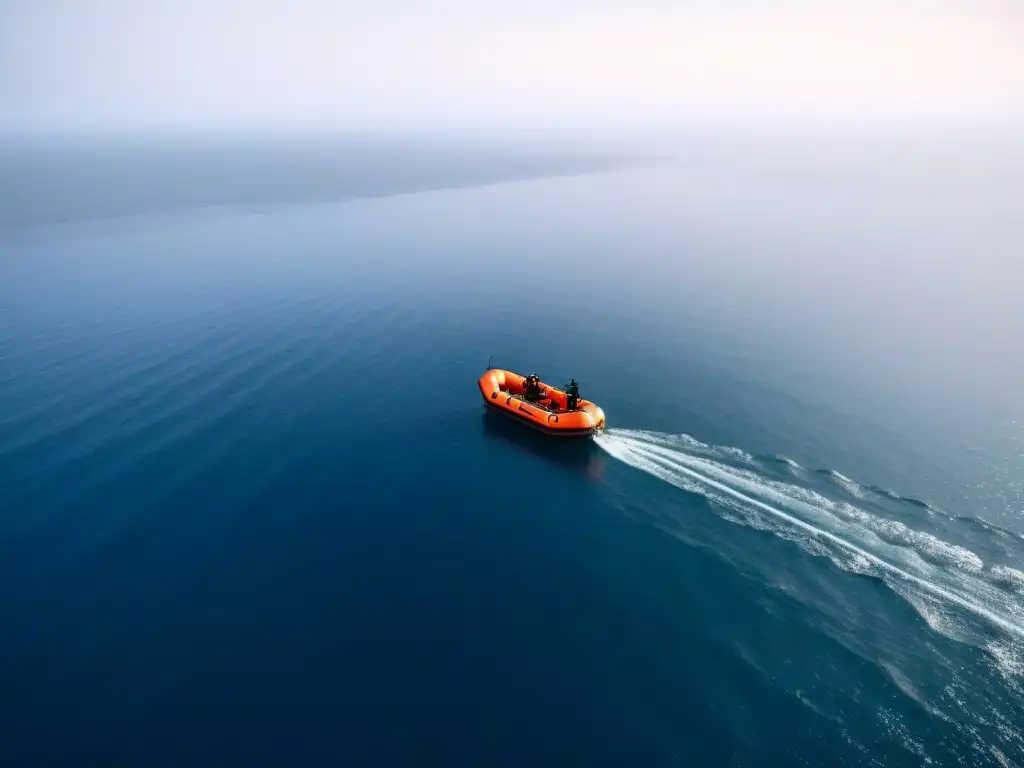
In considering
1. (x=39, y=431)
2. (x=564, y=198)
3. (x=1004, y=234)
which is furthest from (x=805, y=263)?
(x=39, y=431)

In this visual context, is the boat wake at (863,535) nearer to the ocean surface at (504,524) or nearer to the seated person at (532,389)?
the ocean surface at (504,524)

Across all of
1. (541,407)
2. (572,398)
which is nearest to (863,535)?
(572,398)

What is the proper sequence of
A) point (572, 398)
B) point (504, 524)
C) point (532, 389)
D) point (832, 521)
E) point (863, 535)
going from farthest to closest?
point (532, 389) → point (572, 398) → point (504, 524) → point (832, 521) → point (863, 535)

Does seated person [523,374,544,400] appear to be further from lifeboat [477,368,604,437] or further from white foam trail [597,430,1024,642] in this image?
white foam trail [597,430,1024,642]

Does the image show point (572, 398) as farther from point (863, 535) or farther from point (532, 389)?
point (863, 535)

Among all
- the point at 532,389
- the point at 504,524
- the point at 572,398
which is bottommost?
the point at 504,524

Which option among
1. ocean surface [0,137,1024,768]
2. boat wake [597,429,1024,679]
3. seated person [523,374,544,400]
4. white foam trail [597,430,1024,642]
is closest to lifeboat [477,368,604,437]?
seated person [523,374,544,400]
